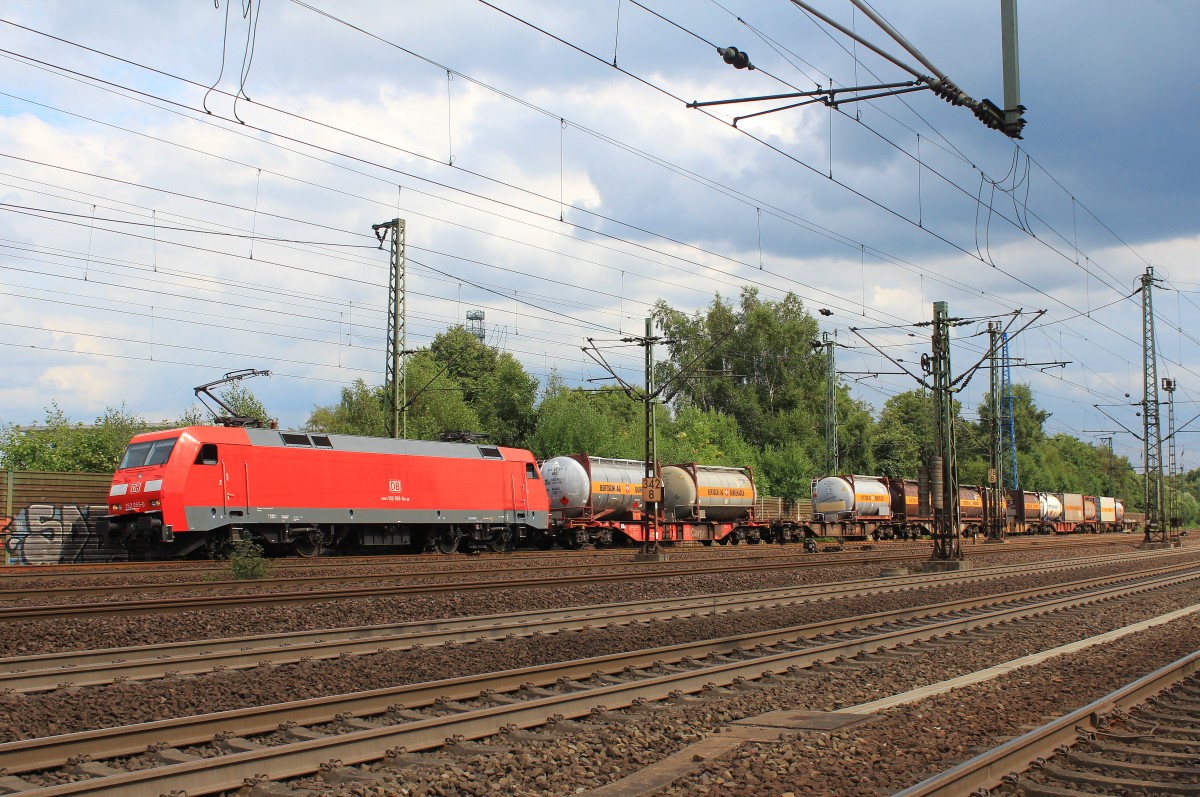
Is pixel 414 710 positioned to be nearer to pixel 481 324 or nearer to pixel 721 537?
pixel 721 537

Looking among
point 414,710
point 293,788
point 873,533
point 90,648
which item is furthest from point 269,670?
point 873,533

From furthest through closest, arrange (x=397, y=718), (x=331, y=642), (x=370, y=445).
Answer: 1. (x=370, y=445)
2. (x=331, y=642)
3. (x=397, y=718)

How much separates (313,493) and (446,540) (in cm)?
659

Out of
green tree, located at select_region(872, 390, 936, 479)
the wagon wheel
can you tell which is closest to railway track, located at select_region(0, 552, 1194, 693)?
the wagon wheel

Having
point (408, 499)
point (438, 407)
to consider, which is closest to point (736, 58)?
point (408, 499)

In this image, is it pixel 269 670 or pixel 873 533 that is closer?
pixel 269 670

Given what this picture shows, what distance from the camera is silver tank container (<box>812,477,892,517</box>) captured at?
4772cm

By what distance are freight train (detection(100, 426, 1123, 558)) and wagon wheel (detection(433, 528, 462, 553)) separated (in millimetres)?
49

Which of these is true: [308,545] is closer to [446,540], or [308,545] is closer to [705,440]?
[446,540]

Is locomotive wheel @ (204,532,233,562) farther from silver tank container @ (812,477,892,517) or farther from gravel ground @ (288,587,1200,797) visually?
silver tank container @ (812,477,892,517)

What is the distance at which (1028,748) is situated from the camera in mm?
7051

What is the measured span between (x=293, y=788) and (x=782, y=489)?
64020 millimetres

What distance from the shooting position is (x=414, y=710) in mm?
8695

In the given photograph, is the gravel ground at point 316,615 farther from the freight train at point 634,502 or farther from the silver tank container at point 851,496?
the silver tank container at point 851,496
